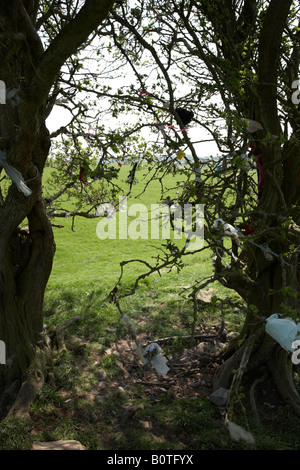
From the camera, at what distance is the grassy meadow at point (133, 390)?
3.56 m

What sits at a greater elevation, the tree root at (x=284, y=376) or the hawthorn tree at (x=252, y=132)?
the hawthorn tree at (x=252, y=132)

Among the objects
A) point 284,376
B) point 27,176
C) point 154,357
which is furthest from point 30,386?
point 284,376

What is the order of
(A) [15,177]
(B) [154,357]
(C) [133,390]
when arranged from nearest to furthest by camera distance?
1. (A) [15,177]
2. (B) [154,357]
3. (C) [133,390]

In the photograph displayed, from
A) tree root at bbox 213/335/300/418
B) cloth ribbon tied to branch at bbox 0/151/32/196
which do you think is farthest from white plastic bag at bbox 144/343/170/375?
cloth ribbon tied to branch at bbox 0/151/32/196

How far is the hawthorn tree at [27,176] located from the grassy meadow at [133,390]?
1.40 feet

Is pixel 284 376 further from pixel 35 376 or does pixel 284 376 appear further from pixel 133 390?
pixel 35 376

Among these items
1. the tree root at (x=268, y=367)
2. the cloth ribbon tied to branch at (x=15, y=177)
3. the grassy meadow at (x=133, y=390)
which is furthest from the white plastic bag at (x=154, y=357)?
the cloth ribbon tied to branch at (x=15, y=177)

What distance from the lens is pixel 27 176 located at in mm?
4117

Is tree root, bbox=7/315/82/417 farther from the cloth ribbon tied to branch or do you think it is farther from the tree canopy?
the cloth ribbon tied to branch

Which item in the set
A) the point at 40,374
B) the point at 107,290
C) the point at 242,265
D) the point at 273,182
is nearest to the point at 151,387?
the point at 40,374

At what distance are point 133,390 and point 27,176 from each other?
2.77 m

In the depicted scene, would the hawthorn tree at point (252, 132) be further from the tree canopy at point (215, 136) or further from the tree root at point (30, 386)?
the tree root at point (30, 386)

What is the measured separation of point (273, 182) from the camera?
12.3ft

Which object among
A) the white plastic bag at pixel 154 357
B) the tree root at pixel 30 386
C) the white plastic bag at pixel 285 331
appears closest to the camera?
the white plastic bag at pixel 285 331
